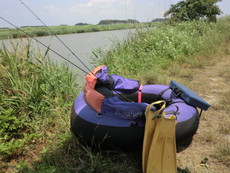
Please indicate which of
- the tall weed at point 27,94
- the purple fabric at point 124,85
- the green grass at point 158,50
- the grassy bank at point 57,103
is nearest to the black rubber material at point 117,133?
the grassy bank at point 57,103

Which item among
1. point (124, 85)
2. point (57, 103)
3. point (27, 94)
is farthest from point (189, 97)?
point (27, 94)

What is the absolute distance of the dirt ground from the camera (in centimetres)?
172

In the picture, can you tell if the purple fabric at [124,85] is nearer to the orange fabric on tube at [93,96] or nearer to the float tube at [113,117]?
the float tube at [113,117]

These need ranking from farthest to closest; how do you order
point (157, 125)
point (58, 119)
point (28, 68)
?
1. point (28, 68)
2. point (58, 119)
3. point (157, 125)

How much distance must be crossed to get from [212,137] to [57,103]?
199 cm

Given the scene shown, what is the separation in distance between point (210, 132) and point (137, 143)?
93 centimetres

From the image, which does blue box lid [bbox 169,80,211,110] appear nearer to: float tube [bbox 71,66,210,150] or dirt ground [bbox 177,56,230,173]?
float tube [bbox 71,66,210,150]

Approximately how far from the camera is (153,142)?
1544 mm

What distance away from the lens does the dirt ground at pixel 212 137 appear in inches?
67.9

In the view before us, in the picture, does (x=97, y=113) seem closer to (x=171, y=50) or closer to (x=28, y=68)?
(x=28, y=68)

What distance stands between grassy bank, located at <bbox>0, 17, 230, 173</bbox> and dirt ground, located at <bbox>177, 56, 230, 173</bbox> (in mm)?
16

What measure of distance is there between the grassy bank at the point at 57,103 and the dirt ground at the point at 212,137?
0.05 feet

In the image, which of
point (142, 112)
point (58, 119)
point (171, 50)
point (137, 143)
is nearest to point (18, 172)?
point (58, 119)

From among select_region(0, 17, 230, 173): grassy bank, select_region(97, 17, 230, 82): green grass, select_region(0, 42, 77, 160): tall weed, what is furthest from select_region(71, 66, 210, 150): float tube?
select_region(97, 17, 230, 82): green grass
